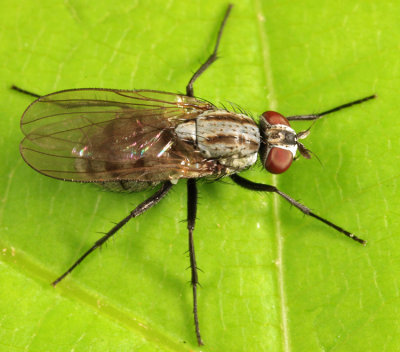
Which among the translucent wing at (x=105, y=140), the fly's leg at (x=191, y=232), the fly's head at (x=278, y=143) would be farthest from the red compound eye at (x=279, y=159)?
the fly's leg at (x=191, y=232)

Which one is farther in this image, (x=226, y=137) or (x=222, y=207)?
(x=222, y=207)

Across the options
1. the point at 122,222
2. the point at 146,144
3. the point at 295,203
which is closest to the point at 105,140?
the point at 146,144

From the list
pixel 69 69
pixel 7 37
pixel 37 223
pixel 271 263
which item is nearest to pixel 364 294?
pixel 271 263

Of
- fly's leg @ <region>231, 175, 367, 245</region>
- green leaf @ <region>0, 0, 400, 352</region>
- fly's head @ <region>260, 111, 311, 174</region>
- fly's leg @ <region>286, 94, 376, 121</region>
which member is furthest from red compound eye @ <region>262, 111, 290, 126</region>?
fly's leg @ <region>231, 175, 367, 245</region>

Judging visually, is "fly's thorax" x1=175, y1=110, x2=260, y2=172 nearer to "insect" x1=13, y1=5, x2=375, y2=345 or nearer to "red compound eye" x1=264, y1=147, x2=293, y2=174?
"insect" x1=13, y1=5, x2=375, y2=345

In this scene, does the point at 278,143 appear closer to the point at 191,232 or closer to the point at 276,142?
the point at 276,142

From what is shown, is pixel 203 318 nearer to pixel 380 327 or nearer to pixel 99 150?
pixel 380 327
